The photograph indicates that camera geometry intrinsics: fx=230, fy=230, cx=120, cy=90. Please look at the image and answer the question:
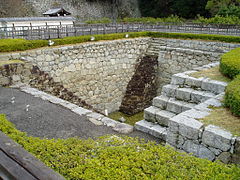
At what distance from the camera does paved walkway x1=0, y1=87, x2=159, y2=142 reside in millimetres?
6219

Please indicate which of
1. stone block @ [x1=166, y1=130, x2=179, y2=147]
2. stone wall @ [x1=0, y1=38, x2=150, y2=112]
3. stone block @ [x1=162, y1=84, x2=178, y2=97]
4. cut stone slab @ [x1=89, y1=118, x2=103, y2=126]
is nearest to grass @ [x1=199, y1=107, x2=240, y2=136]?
stone block @ [x1=166, y1=130, x2=179, y2=147]

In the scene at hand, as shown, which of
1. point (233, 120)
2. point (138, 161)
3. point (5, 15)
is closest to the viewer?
point (138, 161)

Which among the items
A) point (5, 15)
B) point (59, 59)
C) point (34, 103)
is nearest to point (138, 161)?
point (34, 103)

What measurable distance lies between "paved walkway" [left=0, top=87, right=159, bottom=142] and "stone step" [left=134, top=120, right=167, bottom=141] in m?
0.16

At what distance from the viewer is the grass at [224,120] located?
500cm

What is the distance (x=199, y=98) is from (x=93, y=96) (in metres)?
8.58

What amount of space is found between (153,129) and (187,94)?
1688mm

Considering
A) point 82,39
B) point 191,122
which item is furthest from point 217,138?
point 82,39

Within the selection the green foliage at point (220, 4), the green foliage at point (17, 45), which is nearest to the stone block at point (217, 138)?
the green foliage at point (17, 45)

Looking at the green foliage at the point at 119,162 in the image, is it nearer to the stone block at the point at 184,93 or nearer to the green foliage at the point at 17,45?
the stone block at the point at 184,93

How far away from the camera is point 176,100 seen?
25.7ft

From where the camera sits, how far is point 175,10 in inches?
1660

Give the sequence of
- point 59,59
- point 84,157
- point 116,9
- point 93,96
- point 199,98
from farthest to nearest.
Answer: point 116,9 → point 93,96 → point 59,59 → point 199,98 → point 84,157

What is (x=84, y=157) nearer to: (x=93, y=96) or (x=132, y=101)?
(x=93, y=96)
